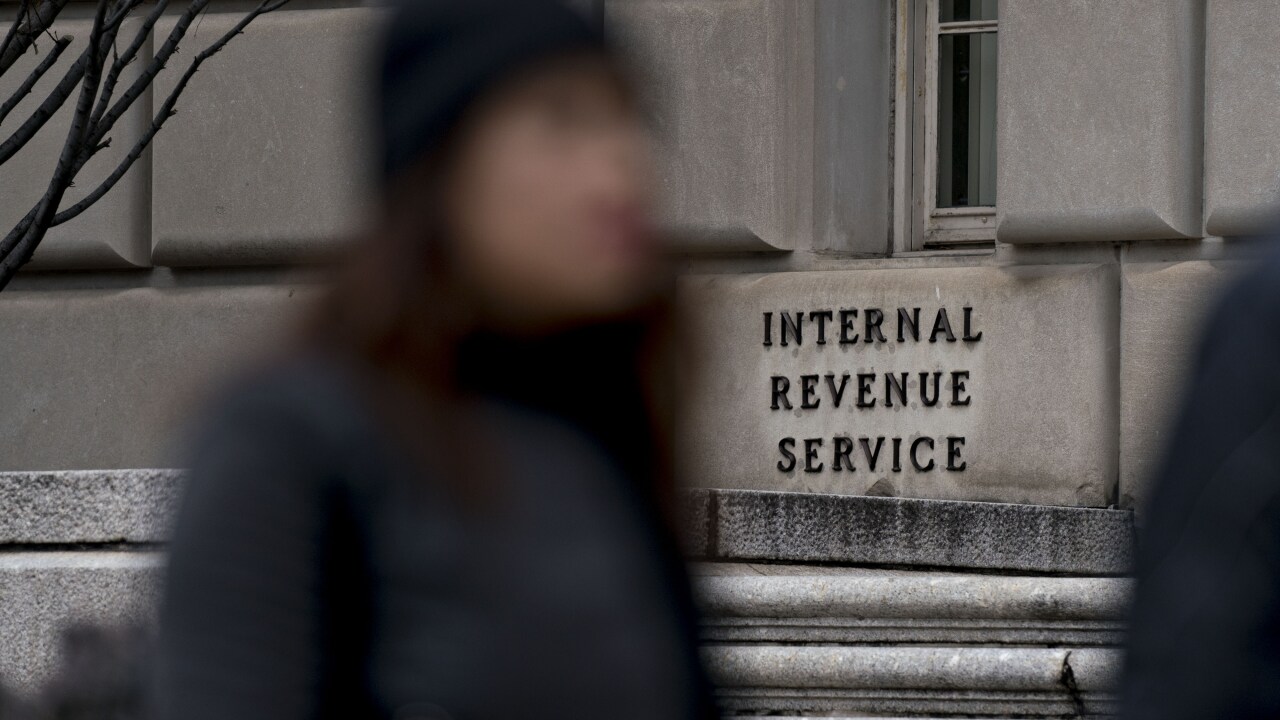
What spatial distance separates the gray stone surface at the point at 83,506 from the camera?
203 inches

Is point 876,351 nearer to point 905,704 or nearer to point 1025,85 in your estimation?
point 1025,85

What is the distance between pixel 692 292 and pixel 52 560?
Answer: 3.79m

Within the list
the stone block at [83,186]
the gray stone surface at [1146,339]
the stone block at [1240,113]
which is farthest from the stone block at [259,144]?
the stone block at [1240,113]

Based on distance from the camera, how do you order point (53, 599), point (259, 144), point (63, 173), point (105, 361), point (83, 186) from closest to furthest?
point (53, 599), point (63, 173), point (259, 144), point (83, 186), point (105, 361)

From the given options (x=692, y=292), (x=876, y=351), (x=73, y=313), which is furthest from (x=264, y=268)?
(x=692, y=292)

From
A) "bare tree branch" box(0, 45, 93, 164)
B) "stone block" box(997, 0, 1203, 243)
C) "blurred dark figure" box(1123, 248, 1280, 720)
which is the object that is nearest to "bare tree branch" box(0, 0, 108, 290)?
"bare tree branch" box(0, 45, 93, 164)

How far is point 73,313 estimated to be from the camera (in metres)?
9.59

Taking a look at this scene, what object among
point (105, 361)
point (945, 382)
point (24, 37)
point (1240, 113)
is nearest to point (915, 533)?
point (945, 382)

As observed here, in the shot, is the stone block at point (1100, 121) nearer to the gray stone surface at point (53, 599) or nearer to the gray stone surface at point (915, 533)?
the gray stone surface at point (915, 533)

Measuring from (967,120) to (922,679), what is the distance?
460 cm

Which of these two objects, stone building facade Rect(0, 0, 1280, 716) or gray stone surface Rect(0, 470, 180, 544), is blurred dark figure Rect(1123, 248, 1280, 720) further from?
stone building facade Rect(0, 0, 1280, 716)

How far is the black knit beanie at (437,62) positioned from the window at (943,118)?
7.33 metres

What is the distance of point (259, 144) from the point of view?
9281 millimetres

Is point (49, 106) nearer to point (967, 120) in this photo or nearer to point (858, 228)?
point (858, 228)
